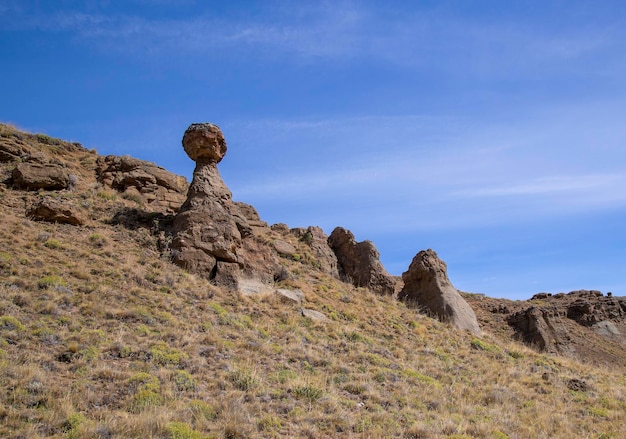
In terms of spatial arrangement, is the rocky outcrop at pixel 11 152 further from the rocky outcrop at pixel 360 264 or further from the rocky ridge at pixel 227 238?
the rocky outcrop at pixel 360 264

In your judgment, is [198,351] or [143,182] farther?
[143,182]

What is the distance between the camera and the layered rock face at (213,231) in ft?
61.0

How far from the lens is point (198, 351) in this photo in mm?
12742

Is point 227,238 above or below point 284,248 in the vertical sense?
below

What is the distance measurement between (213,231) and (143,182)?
7370mm

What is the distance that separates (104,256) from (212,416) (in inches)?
350

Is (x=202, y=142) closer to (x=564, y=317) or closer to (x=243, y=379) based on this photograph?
(x=243, y=379)

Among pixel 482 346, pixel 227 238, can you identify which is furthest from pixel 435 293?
pixel 227 238

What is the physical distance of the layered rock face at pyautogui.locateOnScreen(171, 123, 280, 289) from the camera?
1859 cm

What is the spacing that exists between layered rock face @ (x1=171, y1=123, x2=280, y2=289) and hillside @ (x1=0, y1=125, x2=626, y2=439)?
68cm

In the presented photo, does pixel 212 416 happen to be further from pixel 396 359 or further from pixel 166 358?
pixel 396 359

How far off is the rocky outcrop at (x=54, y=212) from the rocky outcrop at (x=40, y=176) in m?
1.83

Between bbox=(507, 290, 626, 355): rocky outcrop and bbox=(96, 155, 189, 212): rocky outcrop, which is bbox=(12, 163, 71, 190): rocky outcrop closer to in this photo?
bbox=(96, 155, 189, 212): rocky outcrop

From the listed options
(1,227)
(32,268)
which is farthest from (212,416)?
(1,227)
